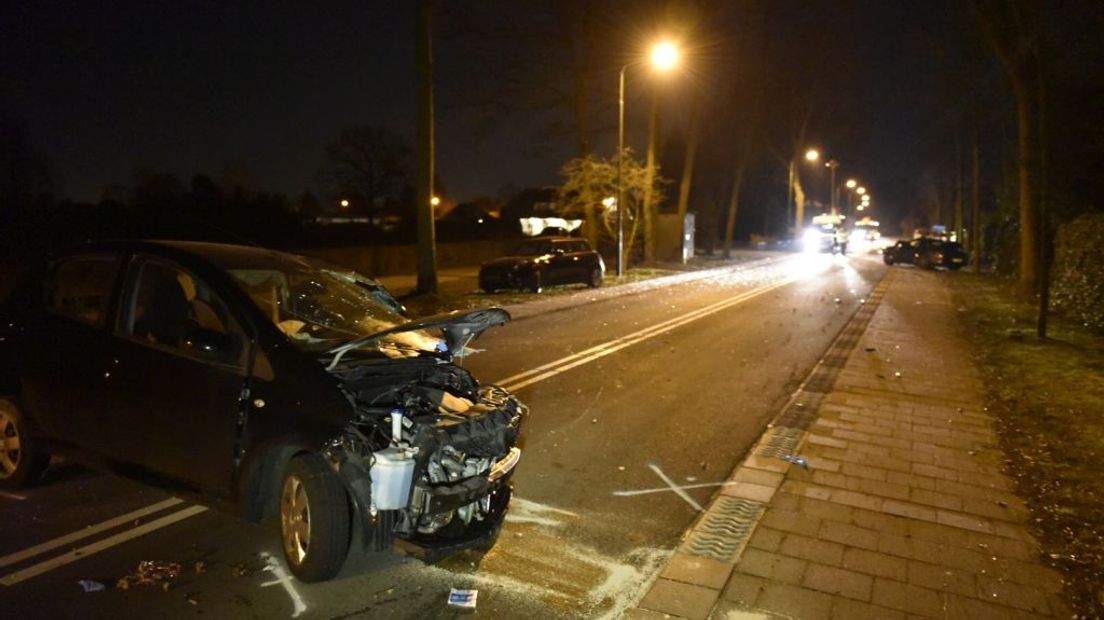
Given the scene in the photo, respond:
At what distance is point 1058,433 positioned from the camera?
7625 mm

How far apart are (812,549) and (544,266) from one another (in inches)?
711

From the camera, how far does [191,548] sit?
4652 millimetres

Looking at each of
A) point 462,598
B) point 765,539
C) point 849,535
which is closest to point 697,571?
point 765,539

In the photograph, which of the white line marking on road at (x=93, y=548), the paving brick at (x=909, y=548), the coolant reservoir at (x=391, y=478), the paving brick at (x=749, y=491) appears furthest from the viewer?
the paving brick at (x=749, y=491)

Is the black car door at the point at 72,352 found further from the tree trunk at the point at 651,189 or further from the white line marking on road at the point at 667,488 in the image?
the tree trunk at the point at 651,189

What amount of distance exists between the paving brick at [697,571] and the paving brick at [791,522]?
2.56ft

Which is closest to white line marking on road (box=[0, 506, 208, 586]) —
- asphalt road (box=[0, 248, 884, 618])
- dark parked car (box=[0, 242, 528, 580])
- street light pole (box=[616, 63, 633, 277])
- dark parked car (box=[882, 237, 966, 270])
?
asphalt road (box=[0, 248, 884, 618])

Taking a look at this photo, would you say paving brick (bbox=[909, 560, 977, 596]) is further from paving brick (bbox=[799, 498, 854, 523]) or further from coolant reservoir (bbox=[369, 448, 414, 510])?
coolant reservoir (bbox=[369, 448, 414, 510])

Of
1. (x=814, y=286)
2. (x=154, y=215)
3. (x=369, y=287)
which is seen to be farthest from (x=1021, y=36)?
(x=154, y=215)

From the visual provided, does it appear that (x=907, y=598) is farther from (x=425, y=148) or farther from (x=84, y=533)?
(x=425, y=148)

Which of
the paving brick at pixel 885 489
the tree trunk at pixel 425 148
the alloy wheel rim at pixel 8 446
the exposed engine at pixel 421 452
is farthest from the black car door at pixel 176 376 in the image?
the tree trunk at pixel 425 148

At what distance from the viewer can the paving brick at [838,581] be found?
14.5 ft

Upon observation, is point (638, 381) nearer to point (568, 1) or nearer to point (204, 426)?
point (204, 426)

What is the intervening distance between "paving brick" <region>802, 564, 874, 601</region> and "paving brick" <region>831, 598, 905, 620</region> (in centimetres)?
9
